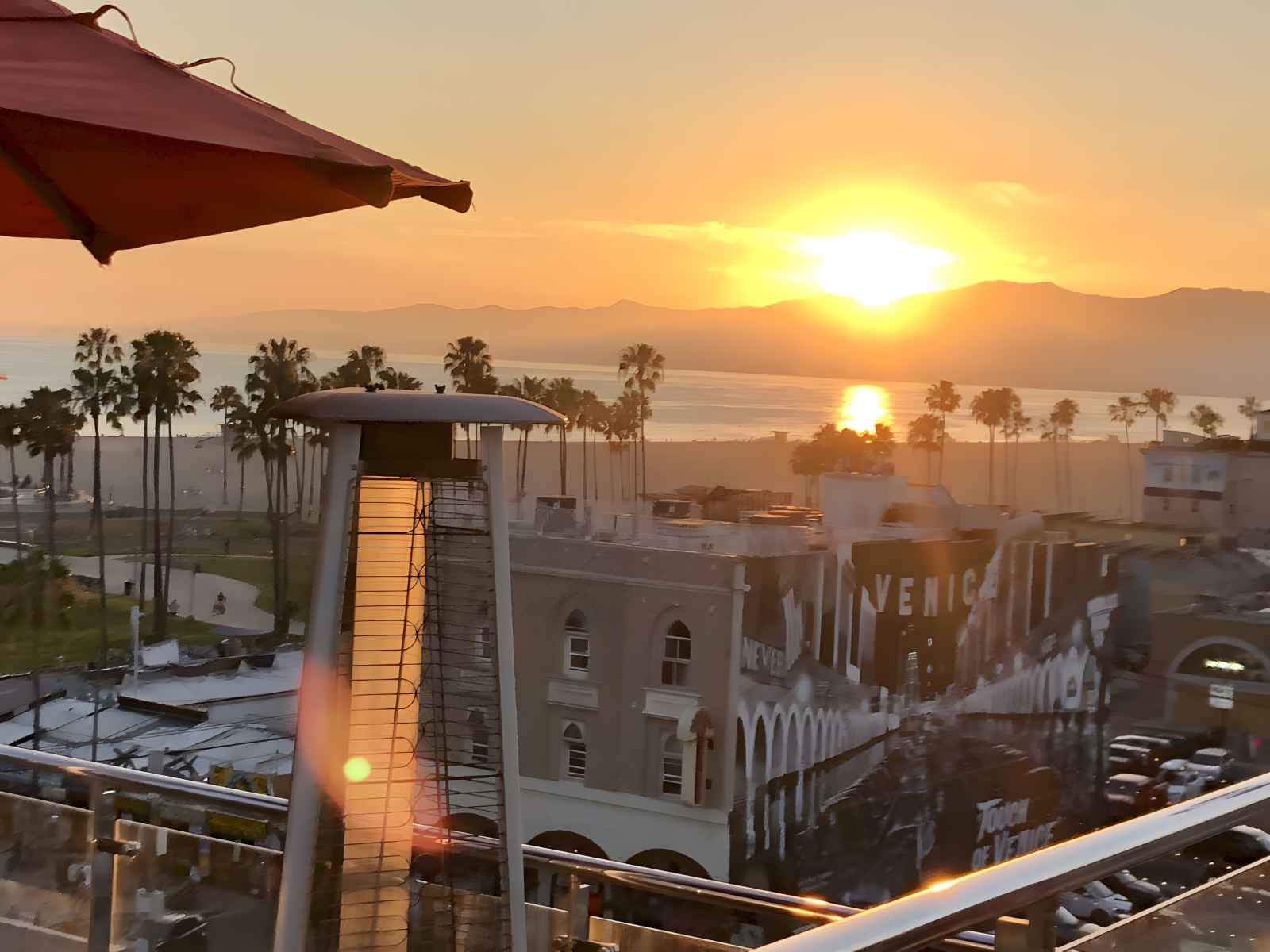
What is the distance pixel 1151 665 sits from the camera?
33.2 meters

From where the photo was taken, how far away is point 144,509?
22.5 meters

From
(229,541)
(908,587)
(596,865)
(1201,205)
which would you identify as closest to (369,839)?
(596,865)

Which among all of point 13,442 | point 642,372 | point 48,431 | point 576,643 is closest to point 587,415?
point 642,372

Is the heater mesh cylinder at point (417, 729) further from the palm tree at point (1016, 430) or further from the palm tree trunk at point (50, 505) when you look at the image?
the palm tree at point (1016, 430)

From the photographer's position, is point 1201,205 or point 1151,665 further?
point 1201,205

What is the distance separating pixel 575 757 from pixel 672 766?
211 centimetres

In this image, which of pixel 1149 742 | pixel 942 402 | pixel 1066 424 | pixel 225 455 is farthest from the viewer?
pixel 1066 424

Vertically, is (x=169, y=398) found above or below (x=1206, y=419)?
below

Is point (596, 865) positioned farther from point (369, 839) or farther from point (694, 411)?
point (694, 411)

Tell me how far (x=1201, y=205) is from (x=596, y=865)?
1537 inches

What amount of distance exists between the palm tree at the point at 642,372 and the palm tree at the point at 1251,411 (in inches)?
647

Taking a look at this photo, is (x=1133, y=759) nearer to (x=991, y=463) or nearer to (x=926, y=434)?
(x=991, y=463)

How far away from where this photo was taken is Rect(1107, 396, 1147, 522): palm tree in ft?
115

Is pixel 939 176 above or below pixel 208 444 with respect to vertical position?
above
